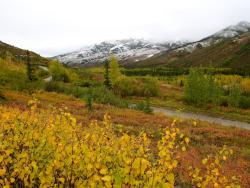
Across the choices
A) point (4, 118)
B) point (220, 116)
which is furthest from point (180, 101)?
point (4, 118)

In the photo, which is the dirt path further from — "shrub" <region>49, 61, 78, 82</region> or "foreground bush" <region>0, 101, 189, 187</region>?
"foreground bush" <region>0, 101, 189, 187</region>

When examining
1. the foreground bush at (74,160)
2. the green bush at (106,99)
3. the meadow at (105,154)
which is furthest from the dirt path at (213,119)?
the foreground bush at (74,160)

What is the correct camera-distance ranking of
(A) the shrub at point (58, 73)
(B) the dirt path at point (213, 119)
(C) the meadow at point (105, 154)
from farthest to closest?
(A) the shrub at point (58, 73)
(B) the dirt path at point (213, 119)
(C) the meadow at point (105, 154)

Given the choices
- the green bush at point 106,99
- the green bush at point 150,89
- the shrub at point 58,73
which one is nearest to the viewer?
the green bush at point 106,99

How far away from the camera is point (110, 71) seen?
79.4 m

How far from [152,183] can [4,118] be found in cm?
455

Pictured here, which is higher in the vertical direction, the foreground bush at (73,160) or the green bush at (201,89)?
the foreground bush at (73,160)

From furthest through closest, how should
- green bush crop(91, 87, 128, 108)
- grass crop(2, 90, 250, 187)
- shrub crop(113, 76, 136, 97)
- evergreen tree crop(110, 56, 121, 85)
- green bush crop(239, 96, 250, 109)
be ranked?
evergreen tree crop(110, 56, 121, 85) → shrub crop(113, 76, 136, 97) → green bush crop(239, 96, 250, 109) → green bush crop(91, 87, 128, 108) → grass crop(2, 90, 250, 187)

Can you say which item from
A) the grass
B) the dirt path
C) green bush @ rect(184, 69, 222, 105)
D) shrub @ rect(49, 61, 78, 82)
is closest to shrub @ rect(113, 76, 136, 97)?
shrub @ rect(49, 61, 78, 82)

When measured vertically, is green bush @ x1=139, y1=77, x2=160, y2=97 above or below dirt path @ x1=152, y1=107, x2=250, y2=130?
above

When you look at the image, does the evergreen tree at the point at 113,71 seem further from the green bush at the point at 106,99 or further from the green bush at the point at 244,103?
the green bush at the point at 106,99

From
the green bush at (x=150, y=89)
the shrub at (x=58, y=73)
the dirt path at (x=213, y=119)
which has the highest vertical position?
the shrub at (x=58, y=73)

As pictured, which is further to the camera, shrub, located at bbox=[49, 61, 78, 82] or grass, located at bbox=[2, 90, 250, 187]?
shrub, located at bbox=[49, 61, 78, 82]

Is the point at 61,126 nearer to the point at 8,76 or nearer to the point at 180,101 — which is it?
the point at 8,76
